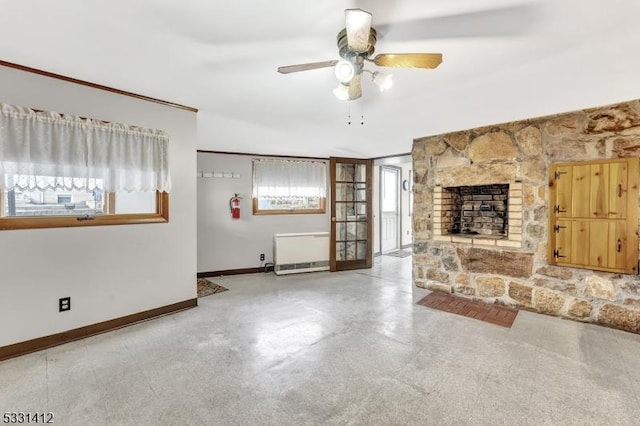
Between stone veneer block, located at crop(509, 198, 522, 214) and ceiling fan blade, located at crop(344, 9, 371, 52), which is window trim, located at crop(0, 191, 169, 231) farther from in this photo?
stone veneer block, located at crop(509, 198, 522, 214)

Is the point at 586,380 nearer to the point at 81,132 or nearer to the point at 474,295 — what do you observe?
the point at 474,295

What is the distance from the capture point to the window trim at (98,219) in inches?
90.1

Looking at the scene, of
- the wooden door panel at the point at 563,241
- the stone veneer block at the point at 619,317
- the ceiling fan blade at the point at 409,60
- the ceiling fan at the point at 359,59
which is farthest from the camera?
the wooden door panel at the point at 563,241

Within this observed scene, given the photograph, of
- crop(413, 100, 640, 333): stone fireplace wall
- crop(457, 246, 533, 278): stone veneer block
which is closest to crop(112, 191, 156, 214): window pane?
crop(413, 100, 640, 333): stone fireplace wall

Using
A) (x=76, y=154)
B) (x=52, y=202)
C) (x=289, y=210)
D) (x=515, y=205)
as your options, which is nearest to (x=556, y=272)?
(x=515, y=205)

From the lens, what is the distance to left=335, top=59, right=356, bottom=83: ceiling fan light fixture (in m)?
1.65

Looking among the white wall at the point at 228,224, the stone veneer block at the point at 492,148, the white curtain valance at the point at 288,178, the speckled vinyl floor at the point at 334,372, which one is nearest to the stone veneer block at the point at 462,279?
the speckled vinyl floor at the point at 334,372

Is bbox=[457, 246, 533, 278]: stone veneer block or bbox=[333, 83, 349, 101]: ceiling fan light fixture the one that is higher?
bbox=[333, 83, 349, 101]: ceiling fan light fixture

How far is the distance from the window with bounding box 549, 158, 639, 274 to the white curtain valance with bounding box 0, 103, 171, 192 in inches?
168

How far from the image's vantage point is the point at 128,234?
288 centimetres

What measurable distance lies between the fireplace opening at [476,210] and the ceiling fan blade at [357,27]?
9.87 ft

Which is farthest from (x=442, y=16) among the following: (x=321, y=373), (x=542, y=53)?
(x=321, y=373)

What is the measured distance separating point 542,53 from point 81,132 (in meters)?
3.73

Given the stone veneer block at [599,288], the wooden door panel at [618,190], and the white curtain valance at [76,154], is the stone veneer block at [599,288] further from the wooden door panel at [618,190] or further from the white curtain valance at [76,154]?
the white curtain valance at [76,154]
